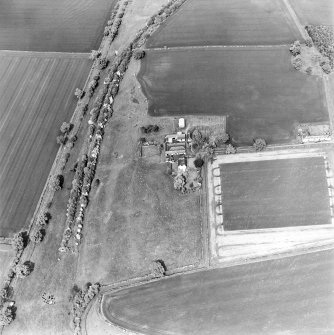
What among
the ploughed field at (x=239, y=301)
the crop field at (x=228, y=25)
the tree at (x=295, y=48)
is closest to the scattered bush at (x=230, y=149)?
the ploughed field at (x=239, y=301)

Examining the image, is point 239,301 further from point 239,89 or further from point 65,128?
point 65,128

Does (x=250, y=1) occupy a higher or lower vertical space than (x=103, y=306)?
higher

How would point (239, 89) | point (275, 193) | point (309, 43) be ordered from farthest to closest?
1. point (309, 43)
2. point (239, 89)
3. point (275, 193)

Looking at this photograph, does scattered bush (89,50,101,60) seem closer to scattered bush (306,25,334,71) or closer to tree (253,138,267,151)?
tree (253,138,267,151)

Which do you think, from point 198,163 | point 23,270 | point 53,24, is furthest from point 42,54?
point 23,270

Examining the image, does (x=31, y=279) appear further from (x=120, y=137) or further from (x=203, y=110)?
(x=203, y=110)

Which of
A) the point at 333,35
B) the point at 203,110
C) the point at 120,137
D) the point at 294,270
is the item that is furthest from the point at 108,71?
the point at 294,270
